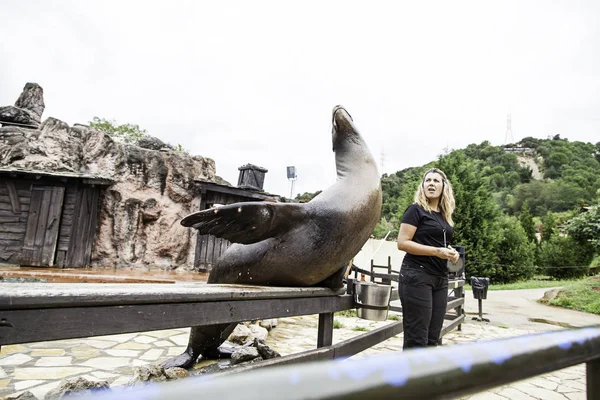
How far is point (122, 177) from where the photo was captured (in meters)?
11.8

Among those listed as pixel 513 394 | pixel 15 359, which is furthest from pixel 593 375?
pixel 15 359

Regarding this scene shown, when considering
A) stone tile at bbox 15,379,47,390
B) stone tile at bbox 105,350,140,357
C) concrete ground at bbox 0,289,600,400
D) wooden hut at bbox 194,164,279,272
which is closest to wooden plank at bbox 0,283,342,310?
concrete ground at bbox 0,289,600,400

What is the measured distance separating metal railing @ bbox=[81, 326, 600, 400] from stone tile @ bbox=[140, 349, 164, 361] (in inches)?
162

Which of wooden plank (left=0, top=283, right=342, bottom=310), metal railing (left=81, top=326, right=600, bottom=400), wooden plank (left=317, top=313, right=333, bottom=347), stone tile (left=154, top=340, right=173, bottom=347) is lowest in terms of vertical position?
stone tile (left=154, top=340, right=173, bottom=347)

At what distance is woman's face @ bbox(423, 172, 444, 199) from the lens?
114 inches

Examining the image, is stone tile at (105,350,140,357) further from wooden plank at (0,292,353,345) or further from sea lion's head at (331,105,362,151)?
sea lion's head at (331,105,362,151)

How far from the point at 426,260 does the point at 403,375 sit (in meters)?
2.50

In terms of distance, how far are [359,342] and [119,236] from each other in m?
10.6

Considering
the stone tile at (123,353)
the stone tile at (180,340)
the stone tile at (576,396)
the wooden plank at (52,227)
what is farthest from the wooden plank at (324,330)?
the wooden plank at (52,227)

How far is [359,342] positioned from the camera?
2.74 meters

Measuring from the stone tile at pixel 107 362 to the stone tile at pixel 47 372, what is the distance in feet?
0.44

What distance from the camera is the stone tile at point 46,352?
3.88 metres

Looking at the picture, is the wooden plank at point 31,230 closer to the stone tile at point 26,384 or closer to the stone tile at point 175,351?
the stone tile at point 175,351

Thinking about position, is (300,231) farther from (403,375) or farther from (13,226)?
(13,226)
